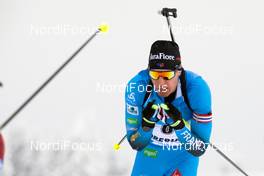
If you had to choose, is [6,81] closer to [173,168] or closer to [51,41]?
[51,41]

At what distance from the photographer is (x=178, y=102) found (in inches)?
193

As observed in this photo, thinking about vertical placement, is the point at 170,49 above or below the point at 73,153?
above

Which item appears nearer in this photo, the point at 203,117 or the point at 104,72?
the point at 203,117

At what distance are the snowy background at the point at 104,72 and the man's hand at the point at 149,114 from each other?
35.1 ft

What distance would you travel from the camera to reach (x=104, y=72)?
20219 mm

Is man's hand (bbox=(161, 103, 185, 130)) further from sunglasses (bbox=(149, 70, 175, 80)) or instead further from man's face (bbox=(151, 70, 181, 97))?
sunglasses (bbox=(149, 70, 175, 80))

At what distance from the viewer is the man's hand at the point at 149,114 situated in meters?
4.75

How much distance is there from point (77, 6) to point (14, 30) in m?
2.47

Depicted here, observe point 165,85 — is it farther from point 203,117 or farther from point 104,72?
point 104,72

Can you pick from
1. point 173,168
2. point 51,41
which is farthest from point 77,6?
point 173,168

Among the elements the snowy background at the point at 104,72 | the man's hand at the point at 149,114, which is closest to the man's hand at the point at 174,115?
the man's hand at the point at 149,114

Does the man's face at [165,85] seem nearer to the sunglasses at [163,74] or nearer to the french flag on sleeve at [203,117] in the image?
the sunglasses at [163,74]

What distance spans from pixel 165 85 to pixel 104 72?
51.0 ft

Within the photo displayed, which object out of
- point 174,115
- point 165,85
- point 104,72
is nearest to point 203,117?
point 174,115
